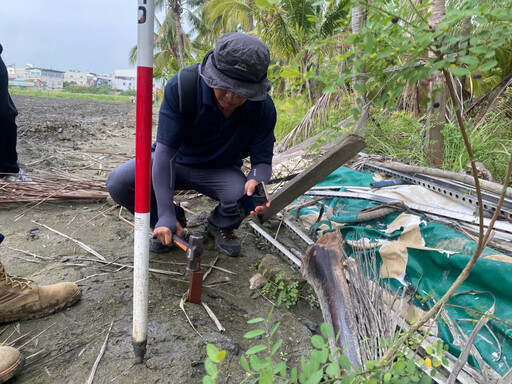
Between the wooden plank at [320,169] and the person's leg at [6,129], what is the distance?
305 cm

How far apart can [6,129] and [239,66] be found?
3.26 meters

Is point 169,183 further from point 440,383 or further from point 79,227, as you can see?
point 440,383

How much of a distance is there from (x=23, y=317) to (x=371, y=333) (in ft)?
6.13

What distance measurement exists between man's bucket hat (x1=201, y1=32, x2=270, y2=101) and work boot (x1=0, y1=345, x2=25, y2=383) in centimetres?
164

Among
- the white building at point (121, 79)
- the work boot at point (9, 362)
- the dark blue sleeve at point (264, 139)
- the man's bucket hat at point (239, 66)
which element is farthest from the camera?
the white building at point (121, 79)

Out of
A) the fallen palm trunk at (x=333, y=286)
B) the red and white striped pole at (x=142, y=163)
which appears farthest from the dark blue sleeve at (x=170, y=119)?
the fallen palm trunk at (x=333, y=286)

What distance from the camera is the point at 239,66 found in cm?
199

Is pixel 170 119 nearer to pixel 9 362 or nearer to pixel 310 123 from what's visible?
pixel 9 362

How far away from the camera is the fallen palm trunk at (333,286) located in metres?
1.88

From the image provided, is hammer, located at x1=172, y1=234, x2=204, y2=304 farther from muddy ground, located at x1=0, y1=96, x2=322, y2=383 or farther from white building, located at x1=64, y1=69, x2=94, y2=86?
white building, located at x1=64, y1=69, x2=94, y2=86

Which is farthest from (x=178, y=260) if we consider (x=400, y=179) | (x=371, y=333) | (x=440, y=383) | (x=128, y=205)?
(x=400, y=179)

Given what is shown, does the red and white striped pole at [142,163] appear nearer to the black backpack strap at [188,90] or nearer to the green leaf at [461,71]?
the black backpack strap at [188,90]

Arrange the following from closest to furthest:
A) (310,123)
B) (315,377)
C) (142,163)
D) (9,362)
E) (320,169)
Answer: (315,377), (142,163), (9,362), (320,169), (310,123)

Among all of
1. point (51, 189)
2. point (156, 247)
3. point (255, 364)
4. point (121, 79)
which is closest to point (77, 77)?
point (121, 79)
